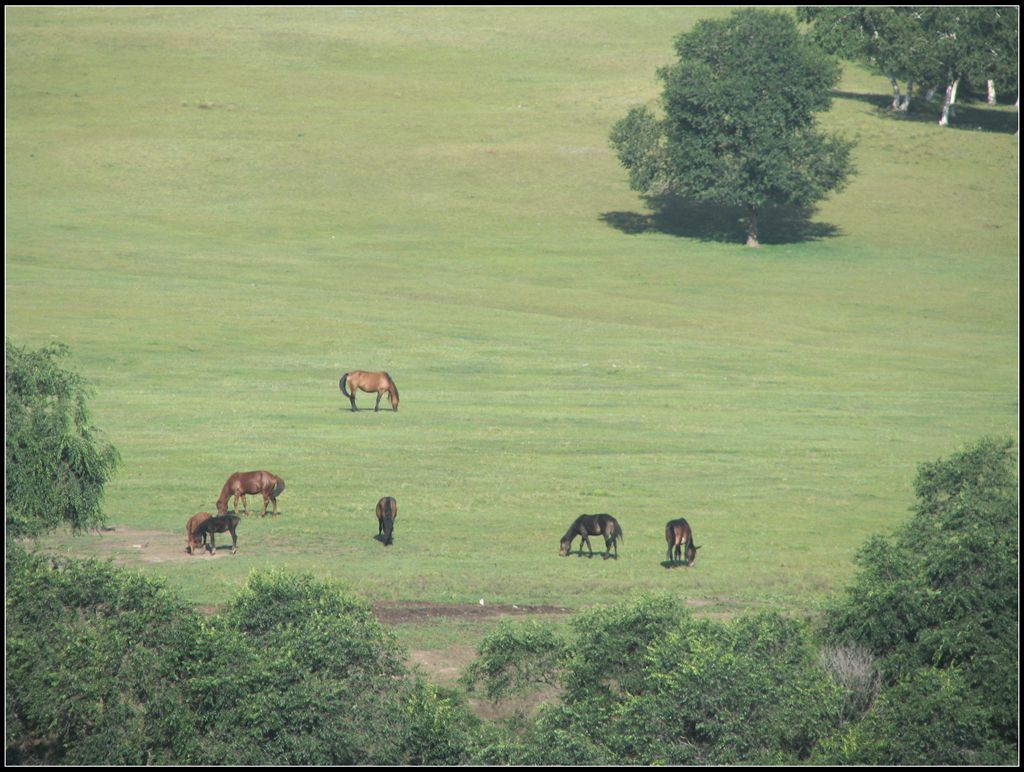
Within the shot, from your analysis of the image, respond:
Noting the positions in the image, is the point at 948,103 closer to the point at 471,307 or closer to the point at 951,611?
the point at 471,307

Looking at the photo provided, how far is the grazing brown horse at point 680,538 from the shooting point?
2777 centimetres

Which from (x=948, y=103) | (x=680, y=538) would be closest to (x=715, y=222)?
(x=948, y=103)

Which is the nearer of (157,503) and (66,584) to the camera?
(66,584)

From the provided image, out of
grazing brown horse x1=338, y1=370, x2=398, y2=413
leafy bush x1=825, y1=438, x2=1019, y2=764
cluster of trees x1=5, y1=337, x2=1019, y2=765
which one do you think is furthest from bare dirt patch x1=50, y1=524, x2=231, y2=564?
grazing brown horse x1=338, y1=370, x2=398, y2=413

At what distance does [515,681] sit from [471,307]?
43441 millimetres

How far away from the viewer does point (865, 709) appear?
20625mm

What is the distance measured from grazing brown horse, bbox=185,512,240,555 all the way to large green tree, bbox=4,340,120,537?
2486 mm

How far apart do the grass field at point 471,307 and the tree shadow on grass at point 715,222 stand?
43 cm

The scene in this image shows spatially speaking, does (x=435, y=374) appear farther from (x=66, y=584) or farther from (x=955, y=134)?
(x=955, y=134)

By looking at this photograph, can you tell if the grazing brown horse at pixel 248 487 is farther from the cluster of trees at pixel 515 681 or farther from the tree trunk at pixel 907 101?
the tree trunk at pixel 907 101

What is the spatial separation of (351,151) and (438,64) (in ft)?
96.0

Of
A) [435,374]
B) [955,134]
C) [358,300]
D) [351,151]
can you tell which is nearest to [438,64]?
[351,151]

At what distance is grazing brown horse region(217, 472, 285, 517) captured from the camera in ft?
101

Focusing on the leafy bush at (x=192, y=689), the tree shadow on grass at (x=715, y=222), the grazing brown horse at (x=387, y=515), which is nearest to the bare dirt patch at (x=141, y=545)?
the grazing brown horse at (x=387, y=515)
